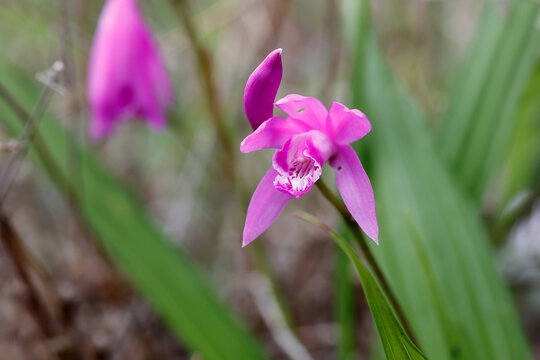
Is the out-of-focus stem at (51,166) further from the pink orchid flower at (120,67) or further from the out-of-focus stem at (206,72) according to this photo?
the out-of-focus stem at (206,72)

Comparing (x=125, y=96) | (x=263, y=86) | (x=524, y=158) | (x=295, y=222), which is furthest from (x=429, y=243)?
(x=295, y=222)

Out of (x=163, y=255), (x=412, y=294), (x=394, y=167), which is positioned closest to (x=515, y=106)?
(x=394, y=167)

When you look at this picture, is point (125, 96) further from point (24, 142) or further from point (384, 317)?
point (384, 317)

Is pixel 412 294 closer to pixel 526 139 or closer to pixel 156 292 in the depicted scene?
pixel 156 292

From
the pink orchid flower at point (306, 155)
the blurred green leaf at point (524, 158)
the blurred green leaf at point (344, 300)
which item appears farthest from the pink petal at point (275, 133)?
the blurred green leaf at point (524, 158)

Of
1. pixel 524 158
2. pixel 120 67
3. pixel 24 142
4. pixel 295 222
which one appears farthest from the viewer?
pixel 295 222
